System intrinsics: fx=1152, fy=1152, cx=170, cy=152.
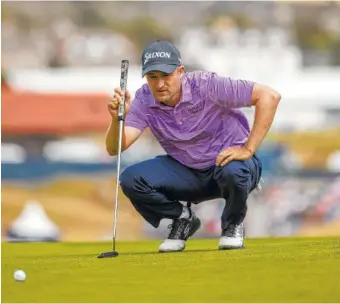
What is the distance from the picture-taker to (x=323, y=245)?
4895mm

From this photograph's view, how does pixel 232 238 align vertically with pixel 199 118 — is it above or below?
below

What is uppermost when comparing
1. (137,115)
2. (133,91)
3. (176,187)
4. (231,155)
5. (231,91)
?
(231,91)

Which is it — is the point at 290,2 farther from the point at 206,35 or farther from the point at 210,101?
the point at 210,101

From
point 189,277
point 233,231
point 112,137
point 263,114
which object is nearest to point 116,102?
point 112,137

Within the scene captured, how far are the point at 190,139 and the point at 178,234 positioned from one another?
0.45 meters

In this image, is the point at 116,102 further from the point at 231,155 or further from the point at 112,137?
the point at 231,155

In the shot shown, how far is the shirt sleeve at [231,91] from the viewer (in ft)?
15.9

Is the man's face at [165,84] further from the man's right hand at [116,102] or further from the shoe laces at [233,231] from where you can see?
the shoe laces at [233,231]

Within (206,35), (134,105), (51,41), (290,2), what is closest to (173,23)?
(206,35)

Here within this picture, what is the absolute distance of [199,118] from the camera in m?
4.94

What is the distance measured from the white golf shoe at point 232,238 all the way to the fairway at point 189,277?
0.09m

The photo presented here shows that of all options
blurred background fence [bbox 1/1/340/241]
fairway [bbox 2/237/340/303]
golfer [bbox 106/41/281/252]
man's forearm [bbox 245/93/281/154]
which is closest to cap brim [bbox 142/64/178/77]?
golfer [bbox 106/41/281/252]

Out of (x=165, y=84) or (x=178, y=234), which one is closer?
(x=165, y=84)

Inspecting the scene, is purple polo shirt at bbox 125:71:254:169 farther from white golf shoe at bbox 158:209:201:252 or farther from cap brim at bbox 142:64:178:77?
white golf shoe at bbox 158:209:201:252
